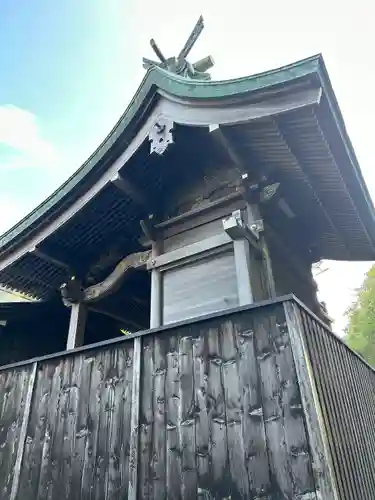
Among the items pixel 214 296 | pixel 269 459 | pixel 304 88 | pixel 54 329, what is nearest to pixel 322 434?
pixel 269 459

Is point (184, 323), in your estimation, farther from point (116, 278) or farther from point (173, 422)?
point (116, 278)

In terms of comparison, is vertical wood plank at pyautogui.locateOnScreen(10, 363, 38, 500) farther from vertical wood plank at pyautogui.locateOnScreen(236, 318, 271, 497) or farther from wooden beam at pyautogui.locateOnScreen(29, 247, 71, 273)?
vertical wood plank at pyautogui.locateOnScreen(236, 318, 271, 497)

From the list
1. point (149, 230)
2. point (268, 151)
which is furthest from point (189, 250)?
point (268, 151)

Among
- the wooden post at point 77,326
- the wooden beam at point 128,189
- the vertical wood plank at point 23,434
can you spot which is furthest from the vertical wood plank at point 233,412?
the wooden post at point 77,326

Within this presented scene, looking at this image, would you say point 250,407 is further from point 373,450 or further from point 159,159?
point 159,159

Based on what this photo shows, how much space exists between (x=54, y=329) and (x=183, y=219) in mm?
4263

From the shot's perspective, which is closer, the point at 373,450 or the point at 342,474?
the point at 342,474

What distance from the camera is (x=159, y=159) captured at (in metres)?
5.91

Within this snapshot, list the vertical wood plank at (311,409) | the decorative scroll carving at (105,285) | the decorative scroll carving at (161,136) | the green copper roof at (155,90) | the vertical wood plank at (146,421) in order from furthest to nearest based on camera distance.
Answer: the decorative scroll carving at (105,285), the decorative scroll carving at (161,136), the green copper roof at (155,90), the vertical wood plank at (146,421), the vertical wood plank at (311,409)

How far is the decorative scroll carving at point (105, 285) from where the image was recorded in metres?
6.08

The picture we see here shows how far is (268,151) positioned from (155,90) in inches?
63.5

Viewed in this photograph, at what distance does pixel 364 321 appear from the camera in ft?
44.7

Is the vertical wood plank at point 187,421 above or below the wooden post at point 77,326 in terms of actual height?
below

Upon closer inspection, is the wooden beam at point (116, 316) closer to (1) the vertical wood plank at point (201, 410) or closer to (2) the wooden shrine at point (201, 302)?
(2) the wooden shrine at point (201, 302)
